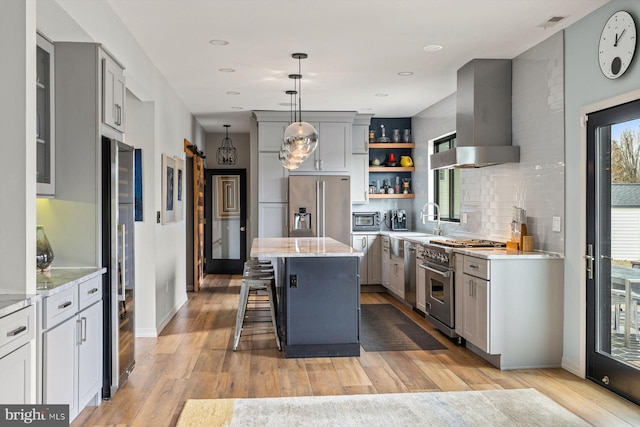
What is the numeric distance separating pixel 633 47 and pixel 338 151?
4.97 meters

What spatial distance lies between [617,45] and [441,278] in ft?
8.48

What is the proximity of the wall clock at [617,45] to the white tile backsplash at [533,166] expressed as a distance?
57 cm

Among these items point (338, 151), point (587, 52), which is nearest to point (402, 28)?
point (587, 52)

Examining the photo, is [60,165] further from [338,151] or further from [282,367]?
[338,151]

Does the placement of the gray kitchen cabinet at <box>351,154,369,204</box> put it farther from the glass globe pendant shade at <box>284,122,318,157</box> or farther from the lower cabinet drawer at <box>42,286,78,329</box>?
the lower cabinet drawer at <box>42,286,78,329</box>

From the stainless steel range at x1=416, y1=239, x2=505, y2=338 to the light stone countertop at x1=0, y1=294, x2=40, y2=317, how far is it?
12.2ft

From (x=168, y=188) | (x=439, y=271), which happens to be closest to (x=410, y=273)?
(x=439, y=271)

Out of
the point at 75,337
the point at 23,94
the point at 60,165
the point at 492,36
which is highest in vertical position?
the point at 492,36

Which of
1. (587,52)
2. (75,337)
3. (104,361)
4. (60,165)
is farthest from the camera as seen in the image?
(587,52)

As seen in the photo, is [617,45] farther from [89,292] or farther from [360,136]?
[360,136]

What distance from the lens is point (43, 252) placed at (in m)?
3.17

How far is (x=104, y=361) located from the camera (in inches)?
144

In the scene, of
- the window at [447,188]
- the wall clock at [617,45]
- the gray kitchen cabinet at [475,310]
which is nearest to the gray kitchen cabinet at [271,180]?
the window at [447,188]

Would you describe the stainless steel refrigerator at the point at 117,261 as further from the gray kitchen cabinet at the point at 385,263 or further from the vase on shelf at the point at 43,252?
the gray kitchen cabinet at the point at 385,263
